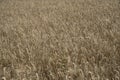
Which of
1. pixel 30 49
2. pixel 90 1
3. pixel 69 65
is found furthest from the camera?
pixel 90 1

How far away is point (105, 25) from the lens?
382 centimetres

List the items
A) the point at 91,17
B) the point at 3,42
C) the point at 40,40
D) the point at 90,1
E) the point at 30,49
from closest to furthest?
the point at 30,49
the point at 40,40
the point at 3,42
the point at 91,17
the point at 90,1

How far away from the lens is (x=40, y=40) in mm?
Result: 3355

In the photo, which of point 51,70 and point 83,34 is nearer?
point 51,70

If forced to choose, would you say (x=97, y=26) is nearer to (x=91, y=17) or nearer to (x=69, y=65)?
(x=91, y=17)

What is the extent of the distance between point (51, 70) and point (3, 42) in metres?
1.69

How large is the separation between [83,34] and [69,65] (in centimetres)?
129

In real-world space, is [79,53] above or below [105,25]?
→ below

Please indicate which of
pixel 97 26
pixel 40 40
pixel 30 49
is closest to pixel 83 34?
pixel 97 26

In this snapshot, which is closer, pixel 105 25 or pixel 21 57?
pixel 21 57

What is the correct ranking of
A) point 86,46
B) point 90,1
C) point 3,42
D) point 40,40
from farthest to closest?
point 90,1 → point 3,42 → point 40,40 → point 86,46

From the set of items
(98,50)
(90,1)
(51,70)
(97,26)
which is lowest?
(51,70)

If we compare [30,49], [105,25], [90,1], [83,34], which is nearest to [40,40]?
[30,49]

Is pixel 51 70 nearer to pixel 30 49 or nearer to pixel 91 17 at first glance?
pixel 30 49
